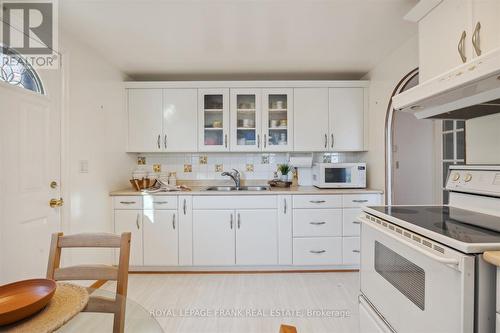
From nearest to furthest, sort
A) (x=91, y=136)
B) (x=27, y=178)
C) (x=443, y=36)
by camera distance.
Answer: (x=443, y=36), (x=27, y=178), (x=91, y=136)

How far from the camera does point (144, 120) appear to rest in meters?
3.01

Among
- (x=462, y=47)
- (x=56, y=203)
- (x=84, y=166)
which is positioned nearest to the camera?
(x=462, y=47)

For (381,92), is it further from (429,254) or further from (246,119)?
(429,254)

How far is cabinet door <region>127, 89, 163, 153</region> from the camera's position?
9.84ft

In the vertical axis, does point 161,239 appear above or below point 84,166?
below

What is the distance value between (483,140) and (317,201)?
4.74ft

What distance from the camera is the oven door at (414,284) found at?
33.5 inches

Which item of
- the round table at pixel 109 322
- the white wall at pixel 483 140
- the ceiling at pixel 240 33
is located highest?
the ceiling at pixel 240 33

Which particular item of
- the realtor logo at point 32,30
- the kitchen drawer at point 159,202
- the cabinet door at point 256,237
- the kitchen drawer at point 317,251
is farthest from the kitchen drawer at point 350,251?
the realtor logo at point 32,30

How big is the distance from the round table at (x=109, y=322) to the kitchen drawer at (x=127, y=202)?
1720 mm

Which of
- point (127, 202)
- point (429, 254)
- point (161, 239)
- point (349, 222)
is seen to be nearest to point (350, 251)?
point (349, 222)

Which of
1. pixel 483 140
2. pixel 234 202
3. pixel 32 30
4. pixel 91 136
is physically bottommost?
pixel 234 202

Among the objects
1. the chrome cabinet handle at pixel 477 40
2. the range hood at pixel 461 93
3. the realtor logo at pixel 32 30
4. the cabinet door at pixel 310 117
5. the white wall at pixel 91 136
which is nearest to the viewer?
the range hood at pixel 461 93

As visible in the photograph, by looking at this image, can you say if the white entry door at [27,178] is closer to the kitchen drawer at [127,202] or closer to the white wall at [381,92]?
the kitchen drawer at [127,202]
